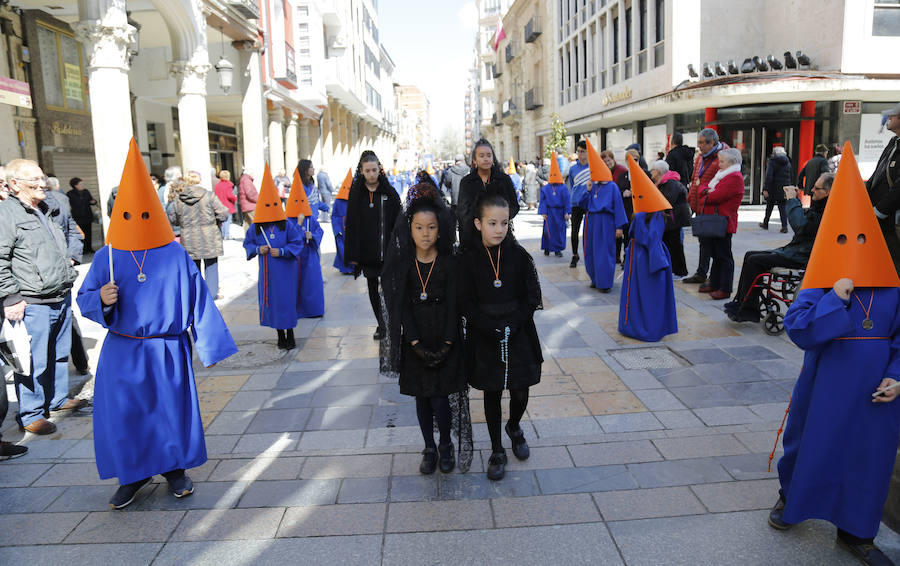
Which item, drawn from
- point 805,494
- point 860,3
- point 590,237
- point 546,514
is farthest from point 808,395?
point 860,3

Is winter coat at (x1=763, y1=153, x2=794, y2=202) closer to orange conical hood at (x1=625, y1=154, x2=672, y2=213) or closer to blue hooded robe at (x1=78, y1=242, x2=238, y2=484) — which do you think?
Result: orange conical hood at (x1=625, y1=154, x2=672, y2=213)

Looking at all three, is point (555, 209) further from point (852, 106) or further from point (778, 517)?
point (852, 106)

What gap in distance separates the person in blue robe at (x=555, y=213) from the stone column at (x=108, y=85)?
6.98 meters

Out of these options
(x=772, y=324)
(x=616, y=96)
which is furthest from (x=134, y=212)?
(x=616, y=96)

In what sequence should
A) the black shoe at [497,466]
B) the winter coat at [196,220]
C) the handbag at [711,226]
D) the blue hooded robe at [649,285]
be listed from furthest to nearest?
1. the winter coat at [196,220]
2. the handbag at [711,226]
3. the blue hooded robe at [649,285]
4. the black shoe at [497,466]

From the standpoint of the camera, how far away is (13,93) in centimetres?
1040

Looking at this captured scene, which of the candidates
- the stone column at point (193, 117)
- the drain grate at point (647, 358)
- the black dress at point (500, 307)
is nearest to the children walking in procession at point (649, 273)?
the drain grate at point (647, 358)

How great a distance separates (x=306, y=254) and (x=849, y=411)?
18.0 ft

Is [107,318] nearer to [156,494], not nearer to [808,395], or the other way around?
[156,494]

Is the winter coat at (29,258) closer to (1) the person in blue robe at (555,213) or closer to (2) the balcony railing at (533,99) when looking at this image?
(1) the person in blue robe at (555,213)

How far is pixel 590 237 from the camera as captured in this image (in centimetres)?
873

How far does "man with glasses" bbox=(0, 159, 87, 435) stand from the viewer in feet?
14.3

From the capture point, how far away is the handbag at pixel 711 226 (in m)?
7.77

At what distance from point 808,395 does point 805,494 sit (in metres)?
0.44
